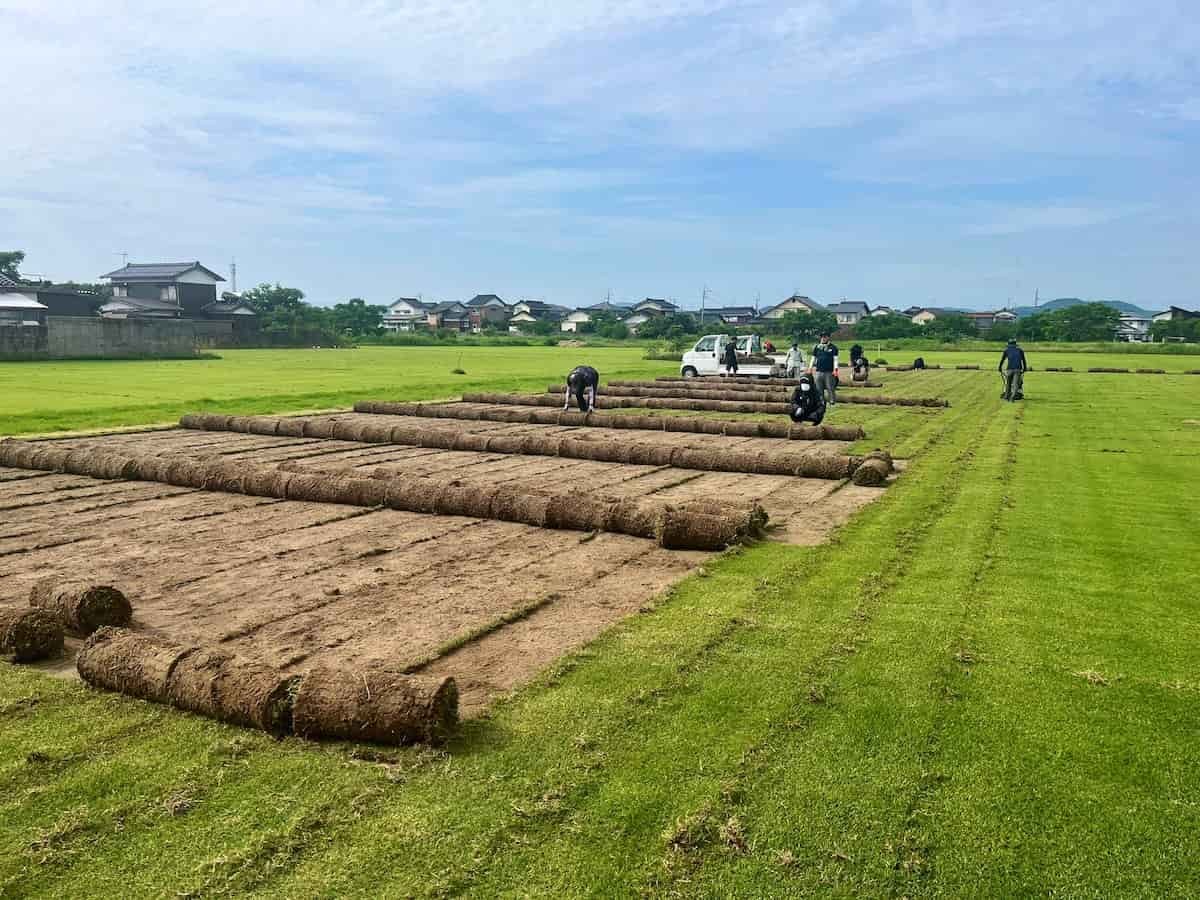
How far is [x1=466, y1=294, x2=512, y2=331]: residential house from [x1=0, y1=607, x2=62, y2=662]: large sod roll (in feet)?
426

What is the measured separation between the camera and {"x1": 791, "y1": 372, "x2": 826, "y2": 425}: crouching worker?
1967 centimetres

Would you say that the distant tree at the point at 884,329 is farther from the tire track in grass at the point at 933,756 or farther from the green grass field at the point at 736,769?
the green grass field at the point at 736,769

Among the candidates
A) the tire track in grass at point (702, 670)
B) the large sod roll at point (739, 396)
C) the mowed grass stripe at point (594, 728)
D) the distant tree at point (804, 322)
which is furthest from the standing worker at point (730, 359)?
the distant tree at point (804, 322)

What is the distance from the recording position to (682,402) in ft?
81.8

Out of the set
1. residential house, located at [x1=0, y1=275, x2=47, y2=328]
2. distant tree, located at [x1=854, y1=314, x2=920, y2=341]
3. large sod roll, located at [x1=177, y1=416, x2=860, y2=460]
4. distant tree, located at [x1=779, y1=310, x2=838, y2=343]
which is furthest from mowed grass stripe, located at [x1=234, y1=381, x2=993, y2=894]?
distant tree, located at [x1=779, y1=310, x2=838, y2=343]

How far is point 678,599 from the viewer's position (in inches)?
283

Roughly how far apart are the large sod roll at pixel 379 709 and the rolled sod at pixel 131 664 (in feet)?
3.11

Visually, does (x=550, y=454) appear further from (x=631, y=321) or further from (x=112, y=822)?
(x=631, y=321)

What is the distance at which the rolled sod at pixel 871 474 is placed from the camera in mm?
12688

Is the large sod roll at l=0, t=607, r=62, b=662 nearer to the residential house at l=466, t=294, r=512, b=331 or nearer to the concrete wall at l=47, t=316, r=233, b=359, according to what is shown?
the concrete wall at l=47, t=316, r=233, b=359

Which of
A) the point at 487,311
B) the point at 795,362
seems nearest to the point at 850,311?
the point at 487,311

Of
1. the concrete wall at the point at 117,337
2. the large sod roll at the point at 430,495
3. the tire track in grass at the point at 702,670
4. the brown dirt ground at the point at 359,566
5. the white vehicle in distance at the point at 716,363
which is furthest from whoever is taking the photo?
the concrete wall at the point at 117,337

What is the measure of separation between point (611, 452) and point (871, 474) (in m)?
4.56

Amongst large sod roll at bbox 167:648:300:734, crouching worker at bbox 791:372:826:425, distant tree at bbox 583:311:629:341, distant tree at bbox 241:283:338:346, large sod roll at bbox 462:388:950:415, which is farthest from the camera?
distant tree at bbox 583:311:629:341
